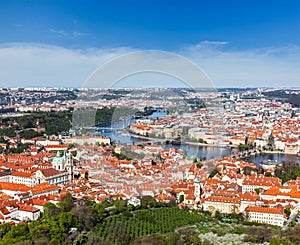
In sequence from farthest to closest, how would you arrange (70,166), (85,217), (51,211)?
(70,166), (51,211), (85,217)

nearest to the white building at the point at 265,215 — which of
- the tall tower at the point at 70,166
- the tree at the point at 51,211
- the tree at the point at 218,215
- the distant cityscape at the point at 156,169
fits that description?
the distant cityscape at the point at 156,169

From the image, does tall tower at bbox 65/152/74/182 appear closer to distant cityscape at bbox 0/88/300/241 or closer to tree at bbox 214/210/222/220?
distant cityscape at bbox 0/88/300/241

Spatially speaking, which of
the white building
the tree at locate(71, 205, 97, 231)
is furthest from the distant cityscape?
the tree at locate(71, 205, 97, 231)

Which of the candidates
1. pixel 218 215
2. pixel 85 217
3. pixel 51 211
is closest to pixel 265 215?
pixel 218 215

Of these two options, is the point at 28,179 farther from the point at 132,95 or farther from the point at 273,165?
the point at 273,165

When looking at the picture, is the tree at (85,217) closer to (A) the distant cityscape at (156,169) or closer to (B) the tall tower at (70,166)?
(A) the distant cityscape at (156,169)

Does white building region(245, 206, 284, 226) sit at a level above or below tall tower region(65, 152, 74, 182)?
below

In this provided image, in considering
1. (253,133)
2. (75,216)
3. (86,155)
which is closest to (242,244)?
(75,216)

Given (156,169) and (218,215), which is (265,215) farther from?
(156,169)

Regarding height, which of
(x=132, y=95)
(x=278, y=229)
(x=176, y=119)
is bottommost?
(x=278, y=229)

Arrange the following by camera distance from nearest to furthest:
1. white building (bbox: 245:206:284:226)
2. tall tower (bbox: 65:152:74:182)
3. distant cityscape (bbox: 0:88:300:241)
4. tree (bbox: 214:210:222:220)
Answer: white building (bbox: 245:206:284:226) → tree (bbox: 214:210:222:220) → distant cityscape (bbox: 0:88:300:241) → tall tower (bbox: 65:152:74:182)

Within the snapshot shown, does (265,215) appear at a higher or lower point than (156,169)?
lower
